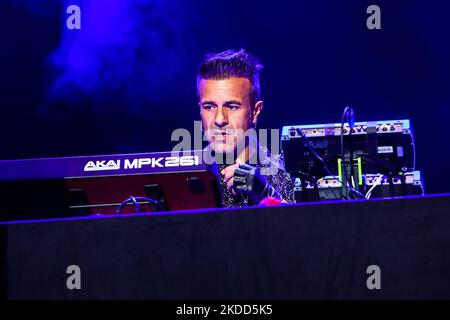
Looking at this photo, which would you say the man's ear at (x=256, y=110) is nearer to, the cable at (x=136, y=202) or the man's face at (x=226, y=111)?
the man's face at (x=226, y=111)

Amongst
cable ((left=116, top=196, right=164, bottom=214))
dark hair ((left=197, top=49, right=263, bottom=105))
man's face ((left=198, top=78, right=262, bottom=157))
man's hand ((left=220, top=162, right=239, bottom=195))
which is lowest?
cable ((left=116, top=196, right=164, bottom=214))

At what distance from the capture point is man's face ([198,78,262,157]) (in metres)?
4.67

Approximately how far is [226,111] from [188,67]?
0.66m

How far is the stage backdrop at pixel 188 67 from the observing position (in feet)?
16.2

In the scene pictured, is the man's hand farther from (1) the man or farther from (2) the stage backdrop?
(2) the stage backdrop

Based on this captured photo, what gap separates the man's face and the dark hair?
3 cm

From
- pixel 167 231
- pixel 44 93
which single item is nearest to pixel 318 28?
pixel 44 93

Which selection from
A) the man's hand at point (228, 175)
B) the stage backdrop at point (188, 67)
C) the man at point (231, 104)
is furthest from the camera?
the stage backdrop at point (188, 67)

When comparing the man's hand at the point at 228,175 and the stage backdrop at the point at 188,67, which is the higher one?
the stage backdrop at the point at 188,67

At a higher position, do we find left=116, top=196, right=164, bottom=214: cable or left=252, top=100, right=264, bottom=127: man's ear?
left=252, top=100, right=264, bottom=127: man's ear

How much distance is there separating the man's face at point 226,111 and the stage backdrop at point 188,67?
0.25 m

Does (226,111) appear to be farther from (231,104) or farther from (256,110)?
(256,110)

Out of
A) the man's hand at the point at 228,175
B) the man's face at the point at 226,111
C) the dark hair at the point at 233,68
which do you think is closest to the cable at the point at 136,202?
the man's hand at the point at 228,175

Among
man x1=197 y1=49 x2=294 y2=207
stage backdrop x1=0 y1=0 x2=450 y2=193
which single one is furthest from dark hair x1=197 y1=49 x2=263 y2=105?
stage backdrop x1=0 y1=0 x2=450 y2=193
